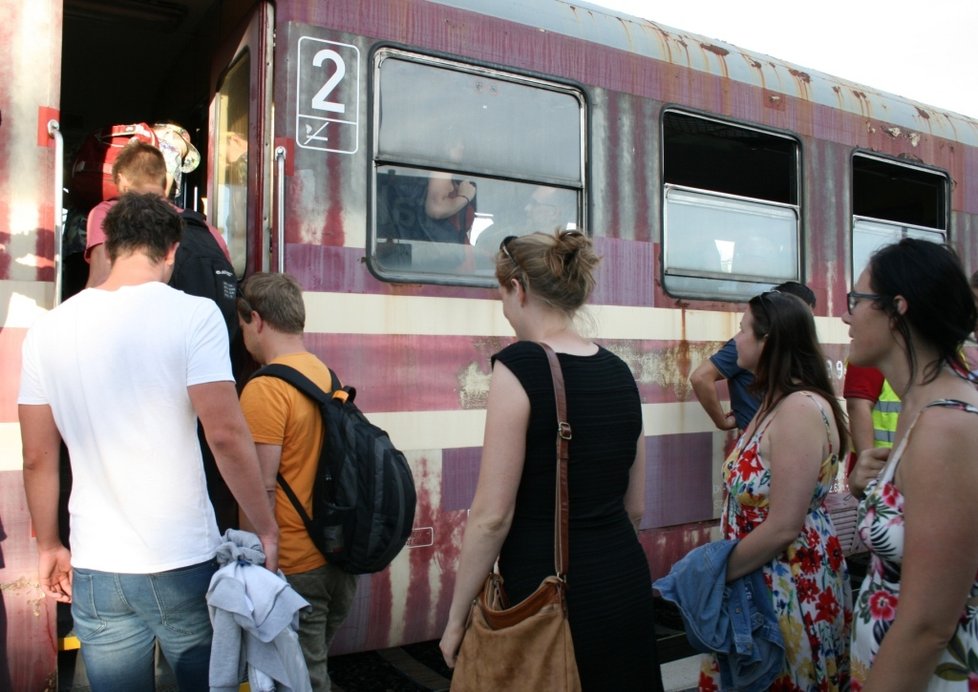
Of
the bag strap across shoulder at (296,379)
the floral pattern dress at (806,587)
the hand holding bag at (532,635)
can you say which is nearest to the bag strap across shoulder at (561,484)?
the hand holding bag at (532,635)

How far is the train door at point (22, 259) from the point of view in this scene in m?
2.59

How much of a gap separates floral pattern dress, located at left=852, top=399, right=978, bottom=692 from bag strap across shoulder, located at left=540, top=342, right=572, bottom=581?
0.60 meters

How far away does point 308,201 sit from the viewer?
3.12 m

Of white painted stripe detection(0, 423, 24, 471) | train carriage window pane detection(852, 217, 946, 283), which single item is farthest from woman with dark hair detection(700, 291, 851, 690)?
train carriage window pane detection(852, 217, 946, 283)

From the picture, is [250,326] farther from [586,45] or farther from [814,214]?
[814,214]

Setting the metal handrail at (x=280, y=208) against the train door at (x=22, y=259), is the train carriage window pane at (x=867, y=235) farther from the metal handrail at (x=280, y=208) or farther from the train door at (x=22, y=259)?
the train door at (x=22, y=259)

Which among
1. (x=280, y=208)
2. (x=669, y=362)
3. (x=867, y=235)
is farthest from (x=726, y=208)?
(x=280, y=208)

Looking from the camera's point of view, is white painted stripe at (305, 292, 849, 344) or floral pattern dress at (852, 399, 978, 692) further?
white painted stripe at (305, 292, 849, 344)

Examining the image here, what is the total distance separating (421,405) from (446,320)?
356mm

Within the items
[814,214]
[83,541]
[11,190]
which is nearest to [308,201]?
[11,190]

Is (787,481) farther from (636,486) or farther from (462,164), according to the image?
(462,164)

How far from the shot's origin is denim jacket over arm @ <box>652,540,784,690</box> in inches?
85.4

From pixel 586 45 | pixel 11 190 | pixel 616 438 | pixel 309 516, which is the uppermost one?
pixel 586 45

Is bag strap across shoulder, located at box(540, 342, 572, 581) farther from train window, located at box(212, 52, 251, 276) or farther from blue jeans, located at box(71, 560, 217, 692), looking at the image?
train window, located at box(212, 52, 251, 276)
